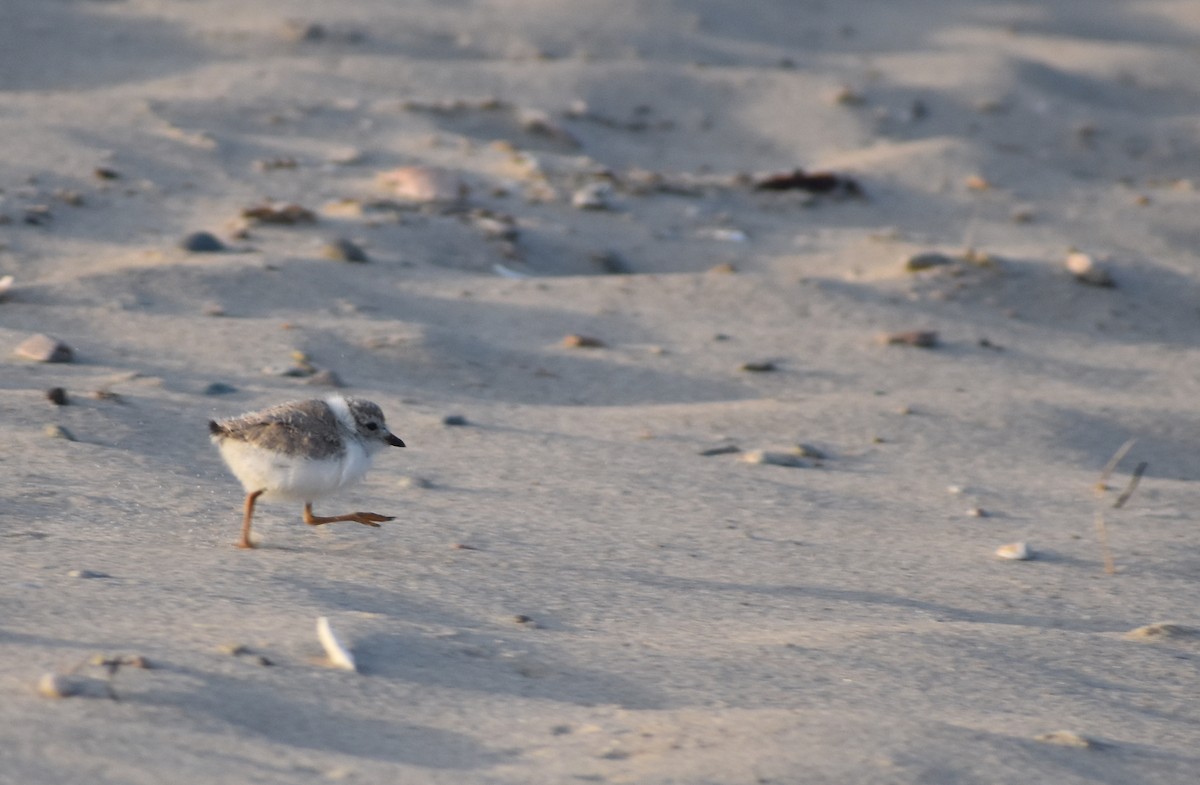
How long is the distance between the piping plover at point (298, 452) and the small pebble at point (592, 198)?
14.1ft

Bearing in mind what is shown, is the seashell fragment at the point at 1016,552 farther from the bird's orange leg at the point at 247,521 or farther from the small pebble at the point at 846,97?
the small pebble at the point at 846,97

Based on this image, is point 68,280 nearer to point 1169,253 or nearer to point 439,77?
point 439,77

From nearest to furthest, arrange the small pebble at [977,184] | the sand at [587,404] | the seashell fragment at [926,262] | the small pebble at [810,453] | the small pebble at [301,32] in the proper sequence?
1. the sand at [587,404]
2. the small pebble at [810,453]
3. the seashell fragment at [926,262]
4. the small pebble at [977,184]
5. the small pebble at [301,32]

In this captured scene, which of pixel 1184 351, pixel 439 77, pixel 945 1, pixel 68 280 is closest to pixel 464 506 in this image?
pixel 68 280

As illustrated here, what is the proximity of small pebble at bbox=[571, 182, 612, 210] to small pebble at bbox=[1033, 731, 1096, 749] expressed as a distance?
5480 mm

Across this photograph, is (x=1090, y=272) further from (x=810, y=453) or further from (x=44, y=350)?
(x=44, y=350)

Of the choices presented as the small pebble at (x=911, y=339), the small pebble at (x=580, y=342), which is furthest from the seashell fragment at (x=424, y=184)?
the small pebble at (x=911, y=339)

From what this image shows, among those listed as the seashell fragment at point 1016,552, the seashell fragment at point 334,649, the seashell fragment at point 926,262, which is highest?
the seashell fragment at point 334,649

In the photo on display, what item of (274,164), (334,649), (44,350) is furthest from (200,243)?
(334,649)

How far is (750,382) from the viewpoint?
5.80 m

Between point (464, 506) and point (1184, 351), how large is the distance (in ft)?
13.2

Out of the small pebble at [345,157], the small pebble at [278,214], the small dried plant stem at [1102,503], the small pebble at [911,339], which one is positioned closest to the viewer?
the small dried plant stem at [1102,503]

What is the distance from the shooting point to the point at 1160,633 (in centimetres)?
346

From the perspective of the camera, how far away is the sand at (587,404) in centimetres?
266
